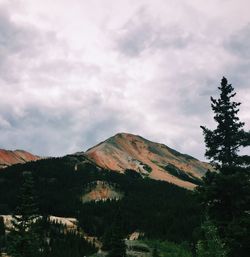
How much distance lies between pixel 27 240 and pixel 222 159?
2788cm

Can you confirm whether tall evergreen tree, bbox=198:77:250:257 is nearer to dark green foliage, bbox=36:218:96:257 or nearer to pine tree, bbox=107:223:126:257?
pine tree, bbox=107:223:126:257

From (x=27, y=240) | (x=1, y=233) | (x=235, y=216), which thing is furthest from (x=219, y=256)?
(x=1, y=233)

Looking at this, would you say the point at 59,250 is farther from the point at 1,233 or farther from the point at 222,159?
the point at 222,159

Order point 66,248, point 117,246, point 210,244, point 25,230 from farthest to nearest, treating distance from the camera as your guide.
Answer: point 66,248 → point 117,246 → point 25,230 → point 210,244

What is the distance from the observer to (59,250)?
17700cm

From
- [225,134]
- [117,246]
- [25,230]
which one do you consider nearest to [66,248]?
[117,246]

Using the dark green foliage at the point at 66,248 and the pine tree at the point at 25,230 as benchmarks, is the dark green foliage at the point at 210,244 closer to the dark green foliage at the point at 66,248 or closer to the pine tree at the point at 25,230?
the pine tree at the point at 25,230

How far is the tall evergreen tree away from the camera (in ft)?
104

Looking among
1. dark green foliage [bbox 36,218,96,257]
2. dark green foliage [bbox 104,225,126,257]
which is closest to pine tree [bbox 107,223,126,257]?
dark green foliage [bbox 104,225,126,257]

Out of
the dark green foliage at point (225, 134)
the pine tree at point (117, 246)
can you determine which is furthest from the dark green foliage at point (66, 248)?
the dark green foliage at point (225, 134)

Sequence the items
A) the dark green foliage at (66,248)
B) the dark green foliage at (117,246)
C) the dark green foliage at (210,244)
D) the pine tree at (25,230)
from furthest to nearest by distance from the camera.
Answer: the dark green foliage at (66,248) < the dark green foliage at (117,246) < the pine tree at (25,230) < the dark green foliage at (210,244)

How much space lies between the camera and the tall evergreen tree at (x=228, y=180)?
104ft

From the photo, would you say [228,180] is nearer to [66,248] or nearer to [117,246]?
[117,246]

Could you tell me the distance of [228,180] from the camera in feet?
105
